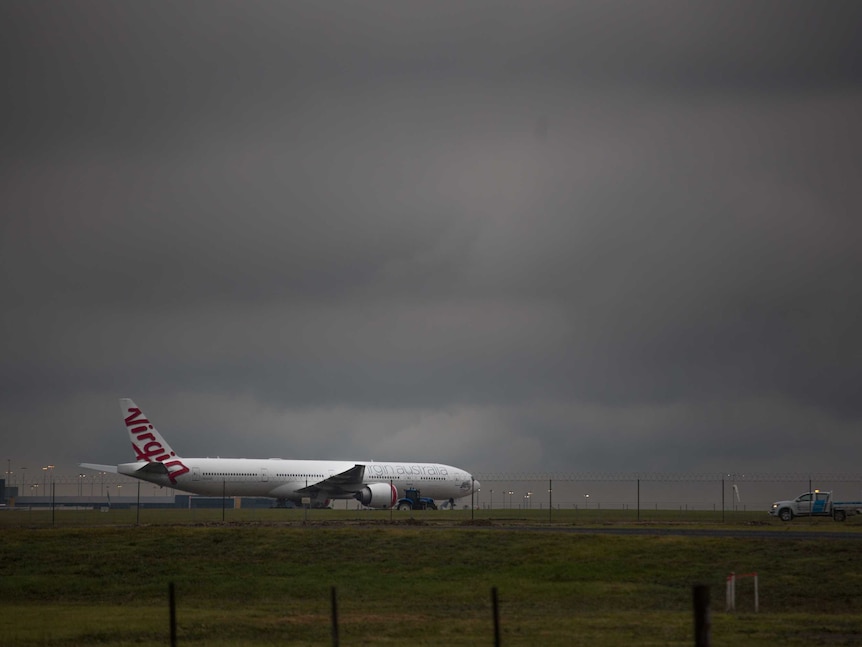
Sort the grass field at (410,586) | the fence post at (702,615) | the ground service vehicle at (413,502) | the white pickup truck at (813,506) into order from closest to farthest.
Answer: the fence post at (702,615) < the grass field at (410,586) < the white pickup truck at (813,506) < the ground service vehicle at (413,502)

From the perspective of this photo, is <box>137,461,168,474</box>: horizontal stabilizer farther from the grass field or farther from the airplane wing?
the grass field

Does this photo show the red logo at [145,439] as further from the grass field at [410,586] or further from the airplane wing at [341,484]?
the grass field at [410,586]

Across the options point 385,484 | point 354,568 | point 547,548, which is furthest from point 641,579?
point 385,484

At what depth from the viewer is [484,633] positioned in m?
23.2

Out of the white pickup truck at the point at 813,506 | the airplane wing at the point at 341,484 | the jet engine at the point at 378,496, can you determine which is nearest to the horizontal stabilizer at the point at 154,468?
the airplane wing at the point at 341,484

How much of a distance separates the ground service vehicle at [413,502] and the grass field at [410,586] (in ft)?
102

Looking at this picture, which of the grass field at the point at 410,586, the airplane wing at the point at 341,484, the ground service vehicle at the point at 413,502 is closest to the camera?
the grass field at the point at 410,586

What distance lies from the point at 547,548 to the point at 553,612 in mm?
10942

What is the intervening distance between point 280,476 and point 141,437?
356 inches

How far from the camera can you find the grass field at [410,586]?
A: 77.2 feet

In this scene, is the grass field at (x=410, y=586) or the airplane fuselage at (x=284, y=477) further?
the airplane fuselage at (x=284, y=477)

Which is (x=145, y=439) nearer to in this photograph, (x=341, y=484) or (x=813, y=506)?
(x=341, y=484)

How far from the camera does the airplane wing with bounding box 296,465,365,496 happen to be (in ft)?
254

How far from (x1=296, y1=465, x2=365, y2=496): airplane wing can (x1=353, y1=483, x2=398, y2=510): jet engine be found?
395 centimetres
